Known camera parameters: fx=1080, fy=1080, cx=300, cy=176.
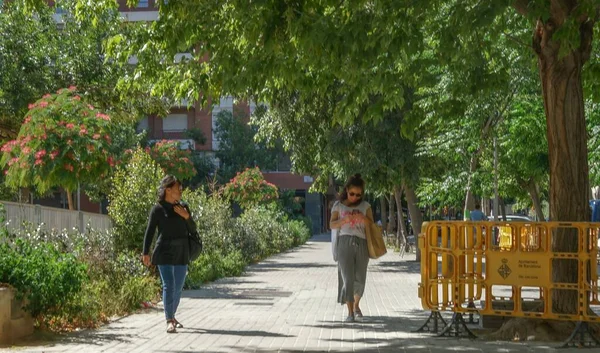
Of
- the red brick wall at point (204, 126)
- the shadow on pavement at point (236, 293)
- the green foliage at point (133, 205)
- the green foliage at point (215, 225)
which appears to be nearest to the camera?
the shadow on pavement at point (236, 293)

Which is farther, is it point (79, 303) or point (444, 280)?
point (79, 303)

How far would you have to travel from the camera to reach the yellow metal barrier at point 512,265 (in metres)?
11.1

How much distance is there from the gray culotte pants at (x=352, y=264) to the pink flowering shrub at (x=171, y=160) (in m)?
27.7

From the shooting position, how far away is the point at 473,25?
911 cm

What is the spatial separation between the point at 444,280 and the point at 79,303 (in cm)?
426

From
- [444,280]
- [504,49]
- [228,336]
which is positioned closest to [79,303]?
[228,336]

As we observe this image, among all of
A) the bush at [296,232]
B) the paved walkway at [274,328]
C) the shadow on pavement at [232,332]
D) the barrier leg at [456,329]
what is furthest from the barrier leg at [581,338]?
the bush at [296,232]

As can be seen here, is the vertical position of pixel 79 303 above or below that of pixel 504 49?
below

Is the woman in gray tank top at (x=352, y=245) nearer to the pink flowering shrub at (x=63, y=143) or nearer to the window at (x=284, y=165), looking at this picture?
the pink flowering shrub at (x=63, y=143)

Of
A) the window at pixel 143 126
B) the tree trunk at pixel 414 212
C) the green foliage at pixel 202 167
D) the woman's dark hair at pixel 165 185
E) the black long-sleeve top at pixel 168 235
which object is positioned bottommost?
the tree trunk at pixel 414 212

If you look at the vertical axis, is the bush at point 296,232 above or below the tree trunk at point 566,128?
below

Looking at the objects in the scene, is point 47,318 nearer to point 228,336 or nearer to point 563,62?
point 228,336

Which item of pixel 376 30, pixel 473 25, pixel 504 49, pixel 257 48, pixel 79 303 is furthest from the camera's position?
pixel 504 49

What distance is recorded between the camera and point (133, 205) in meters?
19.0
